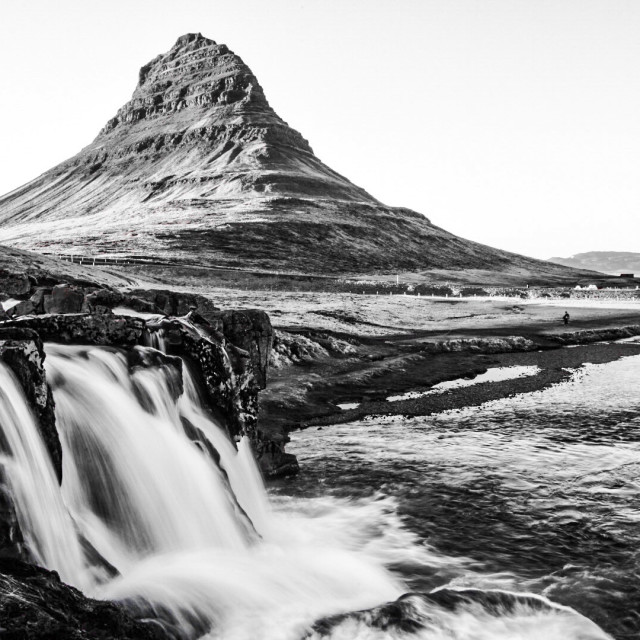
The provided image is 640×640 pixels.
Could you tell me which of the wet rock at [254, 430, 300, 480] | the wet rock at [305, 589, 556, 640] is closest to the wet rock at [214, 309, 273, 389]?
the wet rock at [254, 430, 300, 480]

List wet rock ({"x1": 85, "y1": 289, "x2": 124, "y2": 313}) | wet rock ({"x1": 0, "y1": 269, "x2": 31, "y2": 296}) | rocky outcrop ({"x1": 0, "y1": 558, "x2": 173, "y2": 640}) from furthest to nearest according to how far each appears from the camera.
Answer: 1. wet rock ({"x1": 0, "y1": 269, "x2": 31, "y2": 296})
2. wet rock ({"x1": 85, "y1": 289, "x2": 124, "y2": 313})
3. rocky outcrop ({"x1": 0, "y1": 558, "x2": 173, "y2": 640})

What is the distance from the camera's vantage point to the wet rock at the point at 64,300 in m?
19.5

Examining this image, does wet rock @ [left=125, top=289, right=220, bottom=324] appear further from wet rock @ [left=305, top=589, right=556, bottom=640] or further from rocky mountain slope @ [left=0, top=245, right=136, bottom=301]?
wet rock @ [left=305, top=589, right=556, bottom=640]

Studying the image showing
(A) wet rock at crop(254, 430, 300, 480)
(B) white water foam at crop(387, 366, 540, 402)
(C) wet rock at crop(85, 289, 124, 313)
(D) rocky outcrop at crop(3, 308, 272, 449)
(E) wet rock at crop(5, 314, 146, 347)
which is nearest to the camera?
(E) wet rock at crop(5, 314, 146, 347)

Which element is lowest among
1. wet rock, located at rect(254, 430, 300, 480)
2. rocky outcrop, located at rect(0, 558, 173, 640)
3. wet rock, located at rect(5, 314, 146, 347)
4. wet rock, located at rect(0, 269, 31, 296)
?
wet rock, located at rect(254, 430, 300, 480)

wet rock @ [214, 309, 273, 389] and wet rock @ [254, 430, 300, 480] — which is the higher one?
wet rock @ [214, 309, 273, 389]

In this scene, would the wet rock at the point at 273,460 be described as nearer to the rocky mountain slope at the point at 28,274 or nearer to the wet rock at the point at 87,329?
the wet rock at the point at 87,329

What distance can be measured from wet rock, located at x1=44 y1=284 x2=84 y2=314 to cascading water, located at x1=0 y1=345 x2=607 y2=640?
537 centimetres

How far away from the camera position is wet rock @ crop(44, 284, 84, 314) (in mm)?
19453

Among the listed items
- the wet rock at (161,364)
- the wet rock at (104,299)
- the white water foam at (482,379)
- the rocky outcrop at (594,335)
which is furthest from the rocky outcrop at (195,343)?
the rocky outcrop at (594,335)

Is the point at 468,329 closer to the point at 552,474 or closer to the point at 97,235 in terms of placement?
the point at 552,474

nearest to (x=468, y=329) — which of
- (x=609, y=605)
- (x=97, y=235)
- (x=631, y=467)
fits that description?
(x=631, y=467)

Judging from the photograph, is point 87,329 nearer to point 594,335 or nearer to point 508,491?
point 508,491

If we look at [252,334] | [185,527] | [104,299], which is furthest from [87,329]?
[252,334]
